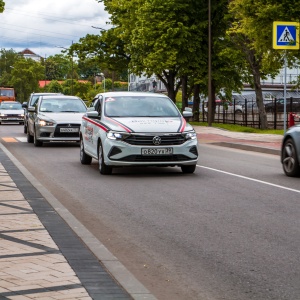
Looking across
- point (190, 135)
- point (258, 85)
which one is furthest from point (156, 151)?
point (258, 85)

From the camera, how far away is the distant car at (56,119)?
26453mm

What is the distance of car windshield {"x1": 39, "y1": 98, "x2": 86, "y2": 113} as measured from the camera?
2793 cm

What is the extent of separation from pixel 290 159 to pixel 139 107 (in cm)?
324

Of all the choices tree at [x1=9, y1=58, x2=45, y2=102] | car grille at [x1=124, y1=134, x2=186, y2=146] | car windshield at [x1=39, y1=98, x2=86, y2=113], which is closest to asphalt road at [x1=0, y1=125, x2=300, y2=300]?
car grille at [x1=124, y1=134, x2=186, y2=146]

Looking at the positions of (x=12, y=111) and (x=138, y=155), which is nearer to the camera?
(x=138, y=155)

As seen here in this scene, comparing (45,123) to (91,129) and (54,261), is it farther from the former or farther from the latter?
(54,261)

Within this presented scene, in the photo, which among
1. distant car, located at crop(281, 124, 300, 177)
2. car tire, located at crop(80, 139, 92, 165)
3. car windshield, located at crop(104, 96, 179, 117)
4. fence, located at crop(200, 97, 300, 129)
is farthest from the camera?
fence, located at crop(200, 97, 300, 129)

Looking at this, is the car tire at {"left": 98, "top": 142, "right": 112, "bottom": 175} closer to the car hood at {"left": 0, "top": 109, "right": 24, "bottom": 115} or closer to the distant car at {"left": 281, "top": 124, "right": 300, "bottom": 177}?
the distant car at {"left": 281, "top": 124, "right": 300, "bottom": 177}

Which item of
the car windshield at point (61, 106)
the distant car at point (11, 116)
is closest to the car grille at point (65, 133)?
the car windshield at point (61, 106)

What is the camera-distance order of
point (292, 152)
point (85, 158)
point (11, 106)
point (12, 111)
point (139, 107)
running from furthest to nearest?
point (11, 106) → point (12, 111) → point (85, 158) → point (139, 107) → point (292, 152)

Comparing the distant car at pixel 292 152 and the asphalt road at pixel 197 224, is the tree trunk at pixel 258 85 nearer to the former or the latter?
the asphalt road at pixel 197 224

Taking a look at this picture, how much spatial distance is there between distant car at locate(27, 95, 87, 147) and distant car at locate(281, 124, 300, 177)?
11023 mm

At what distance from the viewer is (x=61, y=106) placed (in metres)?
28.1

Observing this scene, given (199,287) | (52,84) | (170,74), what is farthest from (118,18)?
(52,84)
